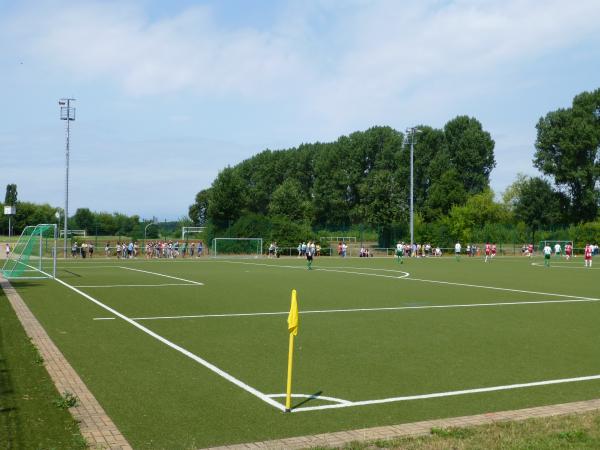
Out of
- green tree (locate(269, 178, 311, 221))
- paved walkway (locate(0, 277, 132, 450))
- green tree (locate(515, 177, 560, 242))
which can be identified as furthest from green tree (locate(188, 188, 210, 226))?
paved walkway (locate(0, 277, 132, 450))

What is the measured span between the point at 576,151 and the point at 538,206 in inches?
304

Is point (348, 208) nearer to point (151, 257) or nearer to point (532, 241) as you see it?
point (532, 241)

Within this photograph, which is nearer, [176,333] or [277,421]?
[277,421]

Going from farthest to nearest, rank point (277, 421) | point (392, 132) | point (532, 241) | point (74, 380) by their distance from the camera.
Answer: point (392, 132) → point (532, 241) → point (74, 380) → point (277, 421)

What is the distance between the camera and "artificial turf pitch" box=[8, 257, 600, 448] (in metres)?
6.28

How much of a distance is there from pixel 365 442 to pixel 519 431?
1.40 m

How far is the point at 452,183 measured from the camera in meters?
76.3

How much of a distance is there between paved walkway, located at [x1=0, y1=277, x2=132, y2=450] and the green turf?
10cm

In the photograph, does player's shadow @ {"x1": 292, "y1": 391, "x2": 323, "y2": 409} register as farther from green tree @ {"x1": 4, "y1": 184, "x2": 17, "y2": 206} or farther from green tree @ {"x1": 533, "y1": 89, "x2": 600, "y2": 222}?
green tree @ {"x1": 4, "y1": 184, "x2": 17, "y2": 206}

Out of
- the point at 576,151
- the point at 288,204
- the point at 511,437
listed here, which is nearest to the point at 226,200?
the point at 288,204

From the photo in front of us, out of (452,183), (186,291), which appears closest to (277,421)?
(186,291)

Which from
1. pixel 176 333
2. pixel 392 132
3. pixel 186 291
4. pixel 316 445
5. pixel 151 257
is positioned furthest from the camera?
pixel 392 132

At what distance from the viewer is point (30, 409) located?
20.3ft

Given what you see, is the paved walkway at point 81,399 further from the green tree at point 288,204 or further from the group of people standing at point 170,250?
the green tree at point 288,204
